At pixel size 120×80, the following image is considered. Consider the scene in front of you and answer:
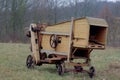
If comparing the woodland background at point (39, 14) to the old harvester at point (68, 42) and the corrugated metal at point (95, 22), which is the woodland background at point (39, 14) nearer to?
the old harvester at point (68, 42)

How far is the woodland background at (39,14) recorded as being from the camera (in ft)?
147

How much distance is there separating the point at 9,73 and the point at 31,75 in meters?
0.72

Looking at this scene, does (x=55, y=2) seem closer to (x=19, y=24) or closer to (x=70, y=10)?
(x=70, y=10)

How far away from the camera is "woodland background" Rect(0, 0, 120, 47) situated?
44781mm

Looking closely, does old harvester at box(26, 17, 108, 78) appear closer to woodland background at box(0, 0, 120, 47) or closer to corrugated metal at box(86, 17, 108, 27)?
corrugated metal at box(86, 17, 108, 27)

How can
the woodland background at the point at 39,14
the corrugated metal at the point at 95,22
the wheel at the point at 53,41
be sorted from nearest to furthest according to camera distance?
the corrugated metal at the point at 95,22, the wheel at the point at 53,41, the woodland background at the point at 39,14

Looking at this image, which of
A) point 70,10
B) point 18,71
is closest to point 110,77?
point 18,71

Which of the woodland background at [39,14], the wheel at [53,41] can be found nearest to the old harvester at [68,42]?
the wheel at [53,41]

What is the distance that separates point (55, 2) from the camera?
61.7 metres

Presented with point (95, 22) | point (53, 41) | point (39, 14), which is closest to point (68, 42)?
point (53, 41)

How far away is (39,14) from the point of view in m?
53.4

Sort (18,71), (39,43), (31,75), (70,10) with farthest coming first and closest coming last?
(70,10)
(39,43)
(18,71)
(31,75)

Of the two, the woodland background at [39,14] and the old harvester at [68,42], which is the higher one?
the woodland background at [39,14]

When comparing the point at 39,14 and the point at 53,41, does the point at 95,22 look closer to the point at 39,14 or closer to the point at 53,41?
the point at 53,41
